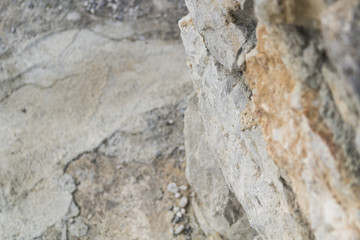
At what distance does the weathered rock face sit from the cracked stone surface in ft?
2.12

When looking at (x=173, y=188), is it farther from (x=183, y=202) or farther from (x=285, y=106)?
(x=285, y=106)

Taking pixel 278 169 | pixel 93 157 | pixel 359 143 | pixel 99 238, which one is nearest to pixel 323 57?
pixel 359 143

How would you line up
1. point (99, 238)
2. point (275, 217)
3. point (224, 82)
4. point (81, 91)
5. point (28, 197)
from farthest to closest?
point (81, 91)
point (28, 197)
point (99, 238)
point (224, 82)
point (275, 217)

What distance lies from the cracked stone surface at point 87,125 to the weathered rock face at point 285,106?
646 millimetres

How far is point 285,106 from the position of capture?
679 mm

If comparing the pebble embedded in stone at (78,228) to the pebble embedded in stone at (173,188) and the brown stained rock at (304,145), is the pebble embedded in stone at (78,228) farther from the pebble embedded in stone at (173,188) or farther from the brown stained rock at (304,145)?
the brown stained rock at (304,145)

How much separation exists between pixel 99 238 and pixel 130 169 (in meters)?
0.33

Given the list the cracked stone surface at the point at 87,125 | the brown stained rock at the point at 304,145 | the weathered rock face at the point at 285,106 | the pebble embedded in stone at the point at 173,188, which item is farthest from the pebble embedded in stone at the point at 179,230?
the brown stained rock at the point at 304,145

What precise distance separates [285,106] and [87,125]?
1.43 m

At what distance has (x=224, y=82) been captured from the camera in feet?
3.31

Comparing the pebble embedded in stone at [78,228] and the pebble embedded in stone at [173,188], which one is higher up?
the pebble embedded in stone at [173,188]

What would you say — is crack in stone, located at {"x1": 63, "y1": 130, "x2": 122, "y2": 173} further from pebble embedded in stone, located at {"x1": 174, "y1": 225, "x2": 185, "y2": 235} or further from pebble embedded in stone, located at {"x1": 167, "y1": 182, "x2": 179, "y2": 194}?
pebble embedded in stone, located at {"x1": 174, "y1": 225, "x2": 185, "y2": 235}

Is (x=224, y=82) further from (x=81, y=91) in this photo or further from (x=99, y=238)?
(x=81, y=91)

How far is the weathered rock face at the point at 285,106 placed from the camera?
1.76 feet
